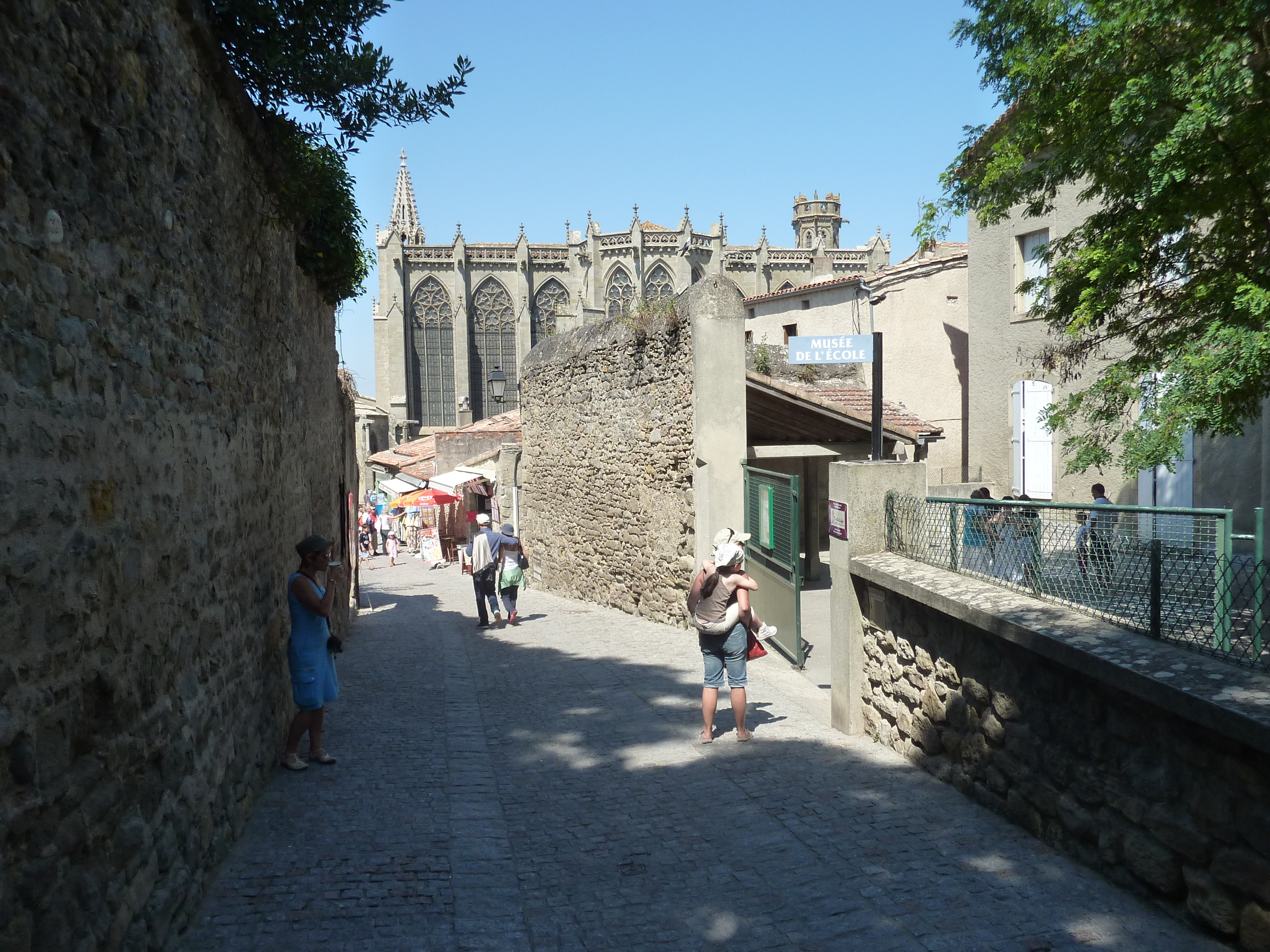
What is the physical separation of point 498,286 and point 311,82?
59841 millimetres

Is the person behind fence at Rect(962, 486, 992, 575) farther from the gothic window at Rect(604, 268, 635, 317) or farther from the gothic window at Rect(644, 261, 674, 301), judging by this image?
the gothic window at Rect(644, 261, 674, 301)

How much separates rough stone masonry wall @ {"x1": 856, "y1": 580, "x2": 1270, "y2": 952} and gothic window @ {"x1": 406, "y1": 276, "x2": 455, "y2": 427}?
5924 cm

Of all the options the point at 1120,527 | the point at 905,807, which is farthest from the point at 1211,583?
the point at 905,807

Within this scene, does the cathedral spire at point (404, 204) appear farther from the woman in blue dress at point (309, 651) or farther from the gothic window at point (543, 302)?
the woman in blue dress at point (309, 651)

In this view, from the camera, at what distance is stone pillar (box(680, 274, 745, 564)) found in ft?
37.1

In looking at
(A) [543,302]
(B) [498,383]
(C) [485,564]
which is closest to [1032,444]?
(C) [485,564]

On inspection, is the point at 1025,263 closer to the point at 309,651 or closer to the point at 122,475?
the point at 309,651

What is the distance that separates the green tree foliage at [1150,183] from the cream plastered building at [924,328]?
11816mm

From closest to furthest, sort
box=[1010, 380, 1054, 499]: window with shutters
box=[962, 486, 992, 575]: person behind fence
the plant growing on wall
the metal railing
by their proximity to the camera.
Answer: the metal railing
box=[962, 486, 992, 575]: person behind fence
the plant growing on wall
box=[1010, 380, 1054, 499]: window with shutters

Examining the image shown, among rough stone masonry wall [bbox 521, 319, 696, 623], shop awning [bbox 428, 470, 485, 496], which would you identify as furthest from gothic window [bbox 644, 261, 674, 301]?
rough stone masonry wall [bbox 521, 319, 696, 623]

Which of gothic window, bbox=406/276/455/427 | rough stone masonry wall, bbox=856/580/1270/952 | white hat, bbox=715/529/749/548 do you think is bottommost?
rough stone masonry wall, bbox=856/580/1270/952

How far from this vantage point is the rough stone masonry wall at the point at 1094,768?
11.7 feet

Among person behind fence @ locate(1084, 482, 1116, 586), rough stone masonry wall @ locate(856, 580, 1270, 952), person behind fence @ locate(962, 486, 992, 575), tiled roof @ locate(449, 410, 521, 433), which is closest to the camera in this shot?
rough stone masonry wall @ locate(856, 580, 1270, 952)

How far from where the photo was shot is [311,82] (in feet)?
20.6
